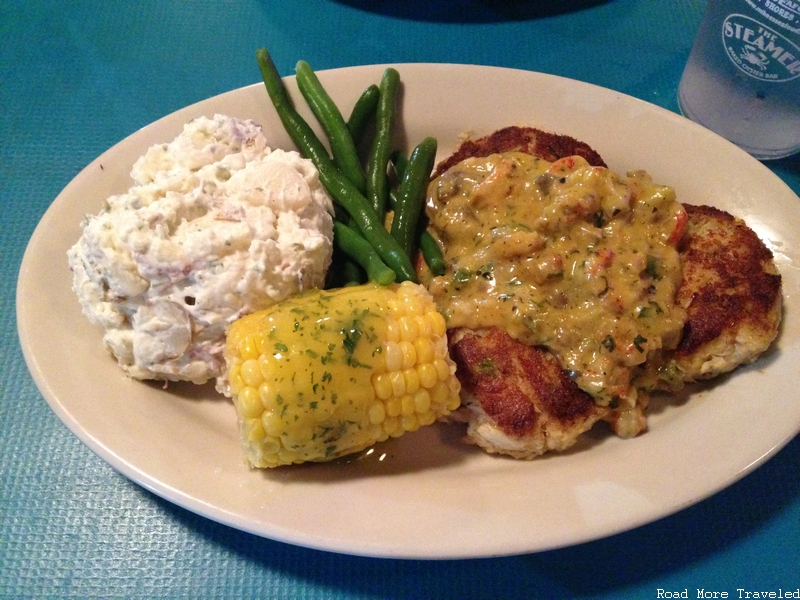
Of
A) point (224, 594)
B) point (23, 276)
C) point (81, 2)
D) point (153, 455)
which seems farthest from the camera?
point (81, 2)

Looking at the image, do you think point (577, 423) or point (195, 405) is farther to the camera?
point (195, 405)

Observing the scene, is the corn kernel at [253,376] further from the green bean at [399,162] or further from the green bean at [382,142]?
the green bean at [399,162]

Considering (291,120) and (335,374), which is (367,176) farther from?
(335,374)

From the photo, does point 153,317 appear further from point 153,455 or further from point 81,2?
point 81,2

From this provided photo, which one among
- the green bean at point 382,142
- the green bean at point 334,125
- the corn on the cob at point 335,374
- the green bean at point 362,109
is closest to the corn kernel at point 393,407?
the corn on the cob at point 335,374

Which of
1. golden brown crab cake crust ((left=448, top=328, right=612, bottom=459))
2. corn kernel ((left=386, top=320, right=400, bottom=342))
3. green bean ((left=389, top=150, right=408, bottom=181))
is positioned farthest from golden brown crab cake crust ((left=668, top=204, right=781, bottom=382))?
green bean ((left=389, top=150, right=408, bottom=181))

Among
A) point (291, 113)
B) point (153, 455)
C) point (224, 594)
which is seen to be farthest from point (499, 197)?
point (224, 594)

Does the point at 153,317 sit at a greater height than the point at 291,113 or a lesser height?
lesser
